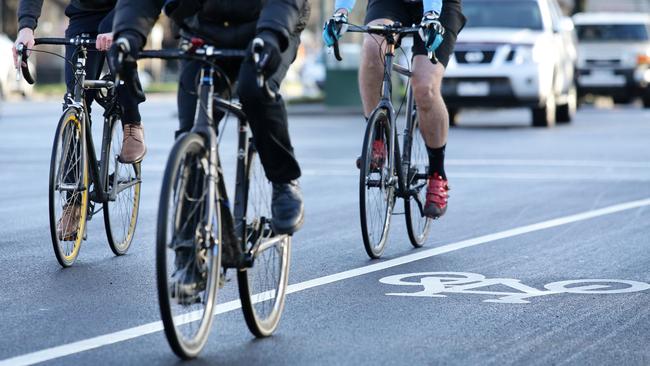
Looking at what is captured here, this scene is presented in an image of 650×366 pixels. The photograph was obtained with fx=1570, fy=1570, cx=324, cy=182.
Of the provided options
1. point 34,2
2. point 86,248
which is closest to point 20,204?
point 86,248

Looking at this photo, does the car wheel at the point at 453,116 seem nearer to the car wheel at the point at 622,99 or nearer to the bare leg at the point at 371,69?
the car wheel at the point at 622,99

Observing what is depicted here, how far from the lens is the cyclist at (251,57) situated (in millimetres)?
5496

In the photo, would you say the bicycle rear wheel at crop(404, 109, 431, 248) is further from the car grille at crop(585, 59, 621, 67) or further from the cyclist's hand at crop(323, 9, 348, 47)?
the car grille at crop(585, 59, 621, 67)

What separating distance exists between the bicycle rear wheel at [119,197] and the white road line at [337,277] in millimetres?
1308

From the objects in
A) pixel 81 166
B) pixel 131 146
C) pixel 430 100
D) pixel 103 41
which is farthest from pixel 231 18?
pixel 430 100

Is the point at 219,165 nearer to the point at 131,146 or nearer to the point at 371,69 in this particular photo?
the point at 131,146

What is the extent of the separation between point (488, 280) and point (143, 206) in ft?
13.9

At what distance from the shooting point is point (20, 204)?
11391 mm

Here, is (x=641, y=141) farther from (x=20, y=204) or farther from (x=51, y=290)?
(x=51, y=290)

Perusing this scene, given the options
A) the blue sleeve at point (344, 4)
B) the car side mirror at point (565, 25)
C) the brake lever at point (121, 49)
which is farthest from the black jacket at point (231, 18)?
the car side mirror at point (565, 25)

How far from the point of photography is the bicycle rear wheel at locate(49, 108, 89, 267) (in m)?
7.64

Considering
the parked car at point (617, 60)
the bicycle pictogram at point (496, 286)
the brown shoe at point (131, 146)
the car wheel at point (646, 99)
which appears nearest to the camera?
the bicycle pictogram at point (496, 286)

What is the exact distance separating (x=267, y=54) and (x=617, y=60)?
27.6 m

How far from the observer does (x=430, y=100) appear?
8570 millimetres
